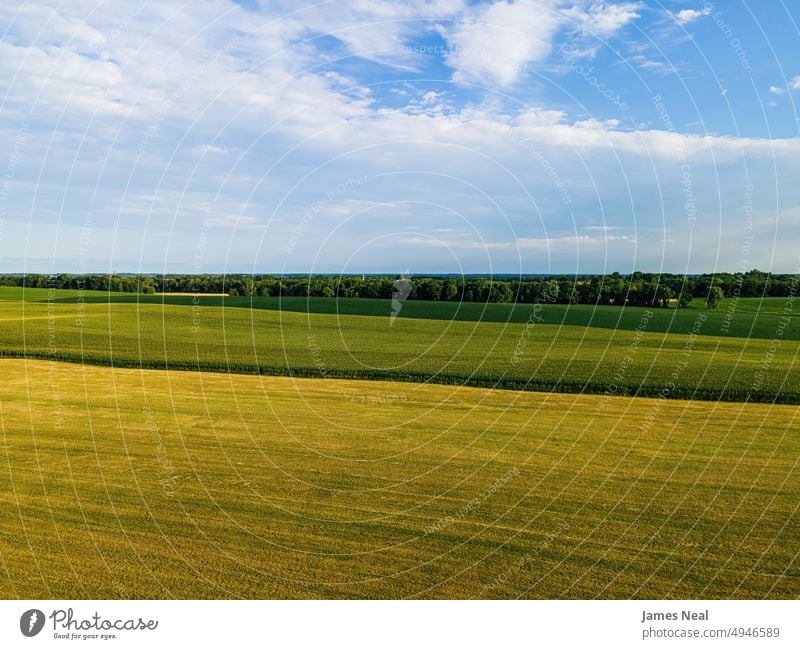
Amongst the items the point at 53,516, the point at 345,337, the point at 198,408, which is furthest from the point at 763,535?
the point at 345,337

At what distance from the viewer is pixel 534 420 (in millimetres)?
26188

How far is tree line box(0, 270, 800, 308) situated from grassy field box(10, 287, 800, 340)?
5.29 ft

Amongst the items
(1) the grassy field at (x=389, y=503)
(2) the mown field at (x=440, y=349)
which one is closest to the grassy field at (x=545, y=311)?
(2) the mown field at (x=440, y=349)

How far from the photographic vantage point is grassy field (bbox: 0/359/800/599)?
37.9ft

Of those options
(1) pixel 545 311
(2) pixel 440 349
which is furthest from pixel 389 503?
(1) pixel 545 311

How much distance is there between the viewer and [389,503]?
15430 mm

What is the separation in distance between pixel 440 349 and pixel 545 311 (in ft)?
99.9

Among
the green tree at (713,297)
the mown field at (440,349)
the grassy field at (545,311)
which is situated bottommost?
the mown field at (440,349)

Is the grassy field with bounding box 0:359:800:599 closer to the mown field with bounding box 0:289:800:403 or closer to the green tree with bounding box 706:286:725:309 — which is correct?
the mown field with bounding box 0:289:800:403

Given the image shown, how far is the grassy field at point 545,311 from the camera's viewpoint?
194 ft

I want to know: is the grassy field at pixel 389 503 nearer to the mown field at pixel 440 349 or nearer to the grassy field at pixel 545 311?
the mown field at pixel 440 349

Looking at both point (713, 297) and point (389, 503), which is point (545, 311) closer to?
point (713, 297)

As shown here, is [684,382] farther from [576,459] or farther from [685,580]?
[685,580]

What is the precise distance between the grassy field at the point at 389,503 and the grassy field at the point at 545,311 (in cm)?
3377
